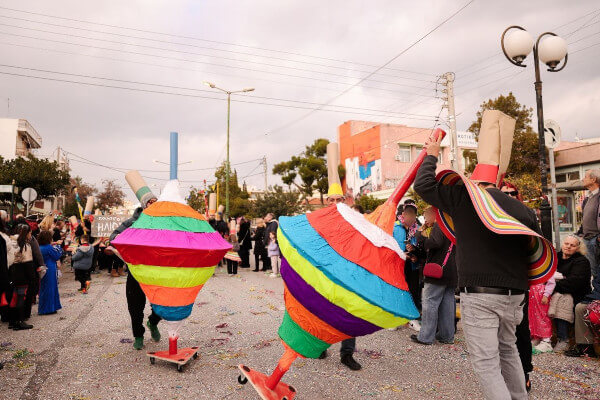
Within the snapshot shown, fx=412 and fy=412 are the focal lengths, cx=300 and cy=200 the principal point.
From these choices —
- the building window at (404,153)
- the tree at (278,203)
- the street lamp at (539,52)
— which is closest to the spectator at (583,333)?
the street lamp at (539,52)

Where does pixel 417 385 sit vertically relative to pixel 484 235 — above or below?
below

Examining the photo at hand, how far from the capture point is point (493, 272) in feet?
8.08

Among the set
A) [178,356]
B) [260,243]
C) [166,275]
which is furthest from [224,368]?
[260,243]

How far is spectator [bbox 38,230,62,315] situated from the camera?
6.86 metres

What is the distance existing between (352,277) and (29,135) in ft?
159

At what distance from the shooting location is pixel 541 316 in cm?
490

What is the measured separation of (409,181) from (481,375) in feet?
4.41

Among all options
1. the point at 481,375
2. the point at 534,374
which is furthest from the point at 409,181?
the point at 534,374

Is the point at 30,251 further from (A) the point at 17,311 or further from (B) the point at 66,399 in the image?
(B) the point at 66,399

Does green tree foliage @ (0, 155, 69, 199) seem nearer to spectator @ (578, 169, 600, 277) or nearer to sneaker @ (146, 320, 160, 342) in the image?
sneaker @ (146, 320, 160, 342)

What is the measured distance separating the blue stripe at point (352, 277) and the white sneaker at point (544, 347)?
→ 3.21 m

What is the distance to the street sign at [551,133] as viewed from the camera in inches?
269

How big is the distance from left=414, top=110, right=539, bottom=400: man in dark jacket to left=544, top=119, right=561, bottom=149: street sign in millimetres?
4990

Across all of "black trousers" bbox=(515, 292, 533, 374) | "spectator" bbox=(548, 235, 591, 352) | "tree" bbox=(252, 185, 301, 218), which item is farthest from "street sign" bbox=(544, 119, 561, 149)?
"tree" bbox=(252, 185, 301, 218)
